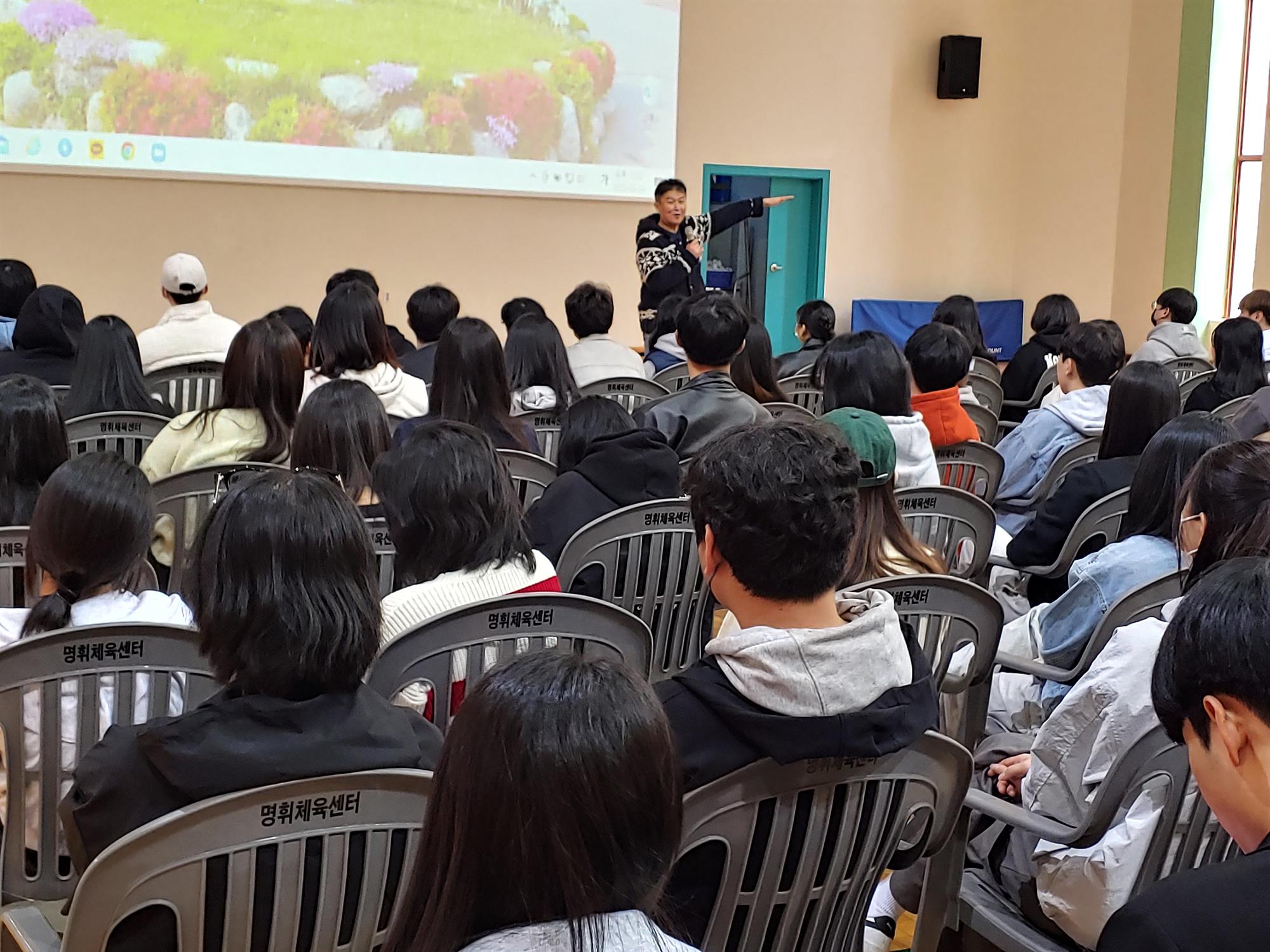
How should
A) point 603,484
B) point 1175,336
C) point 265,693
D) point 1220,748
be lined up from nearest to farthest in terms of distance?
point 1220,748, point 265,693, point 603,484, point 1175,336

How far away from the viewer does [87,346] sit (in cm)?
399

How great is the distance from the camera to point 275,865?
1415mm

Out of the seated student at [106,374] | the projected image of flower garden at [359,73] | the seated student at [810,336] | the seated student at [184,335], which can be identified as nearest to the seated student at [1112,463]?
the seated student at [106,374]

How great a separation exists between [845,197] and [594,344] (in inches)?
208

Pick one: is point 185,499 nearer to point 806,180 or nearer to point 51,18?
point 51,18

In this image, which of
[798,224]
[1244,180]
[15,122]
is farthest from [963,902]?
[1244,180]

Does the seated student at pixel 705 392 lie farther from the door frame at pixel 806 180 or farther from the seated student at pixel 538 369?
the door frame at pixel 806 180

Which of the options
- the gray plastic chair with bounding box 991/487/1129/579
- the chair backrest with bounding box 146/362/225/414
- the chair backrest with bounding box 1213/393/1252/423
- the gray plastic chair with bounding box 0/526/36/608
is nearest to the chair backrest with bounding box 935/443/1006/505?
the gray plastic chair with bounding box 991/487/1129/579

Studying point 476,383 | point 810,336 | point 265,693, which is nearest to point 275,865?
point 265,693

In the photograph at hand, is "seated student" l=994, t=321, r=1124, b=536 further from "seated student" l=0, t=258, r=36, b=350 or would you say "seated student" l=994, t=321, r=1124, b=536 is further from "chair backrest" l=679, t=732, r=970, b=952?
"seated student" l=0, t=258, r=36, b=350

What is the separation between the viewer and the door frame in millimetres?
9375

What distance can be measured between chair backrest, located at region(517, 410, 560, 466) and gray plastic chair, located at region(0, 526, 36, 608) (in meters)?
1.85

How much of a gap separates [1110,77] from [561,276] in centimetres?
507

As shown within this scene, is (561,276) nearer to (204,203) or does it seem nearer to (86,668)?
(204,203)
